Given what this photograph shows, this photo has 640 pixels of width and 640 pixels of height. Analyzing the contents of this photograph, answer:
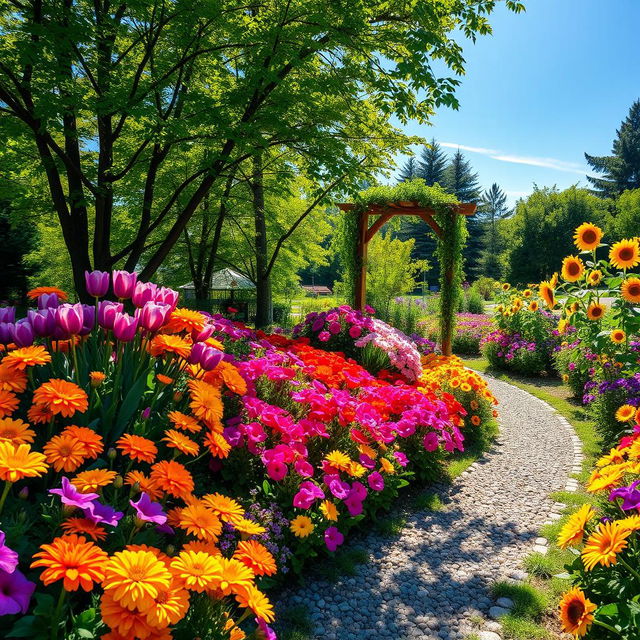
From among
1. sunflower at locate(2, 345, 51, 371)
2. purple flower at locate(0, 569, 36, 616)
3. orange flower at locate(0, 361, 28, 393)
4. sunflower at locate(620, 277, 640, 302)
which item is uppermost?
sunflower at locate(620, 277, 640, 302)

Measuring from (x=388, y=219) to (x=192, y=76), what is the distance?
4138mm

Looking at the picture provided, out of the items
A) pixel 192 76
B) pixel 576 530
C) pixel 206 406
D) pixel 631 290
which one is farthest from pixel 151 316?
pixel 192 76

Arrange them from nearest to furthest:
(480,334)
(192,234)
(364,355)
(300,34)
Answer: (300,34) → (364,355) → (480,334) → (192,234)

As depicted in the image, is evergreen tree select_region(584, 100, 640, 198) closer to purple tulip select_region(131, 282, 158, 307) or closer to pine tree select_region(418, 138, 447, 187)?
pine tree select_region(418, 138, 447, 187)

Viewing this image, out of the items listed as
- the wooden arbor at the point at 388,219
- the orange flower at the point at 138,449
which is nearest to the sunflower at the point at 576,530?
the orange flower at the point at 138,449

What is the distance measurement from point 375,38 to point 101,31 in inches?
114

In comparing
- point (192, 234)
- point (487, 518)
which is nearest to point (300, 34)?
point (487, 518)

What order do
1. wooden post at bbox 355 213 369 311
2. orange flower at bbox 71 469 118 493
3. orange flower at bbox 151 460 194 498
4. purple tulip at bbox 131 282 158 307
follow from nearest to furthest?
1. orange flower at bbox 71 469 118 493
2. orange flower at bbox 151 460 194 498
3. purple tulip at bbox 131 282 158 307
4. wooden post at bbox 355 213 369 311

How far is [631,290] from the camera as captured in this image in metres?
3.07

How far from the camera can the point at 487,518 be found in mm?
3244

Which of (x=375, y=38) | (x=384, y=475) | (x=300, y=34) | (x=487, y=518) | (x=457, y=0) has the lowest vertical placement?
(x=487, y=518)

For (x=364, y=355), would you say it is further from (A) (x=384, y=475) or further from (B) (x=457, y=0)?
(B) (x=457, y=0)

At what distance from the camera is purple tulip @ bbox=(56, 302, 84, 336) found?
1735 millimetres

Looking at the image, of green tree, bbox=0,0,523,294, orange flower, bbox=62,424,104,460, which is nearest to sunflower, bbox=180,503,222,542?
orange flower, bbox=62,424,104,460
